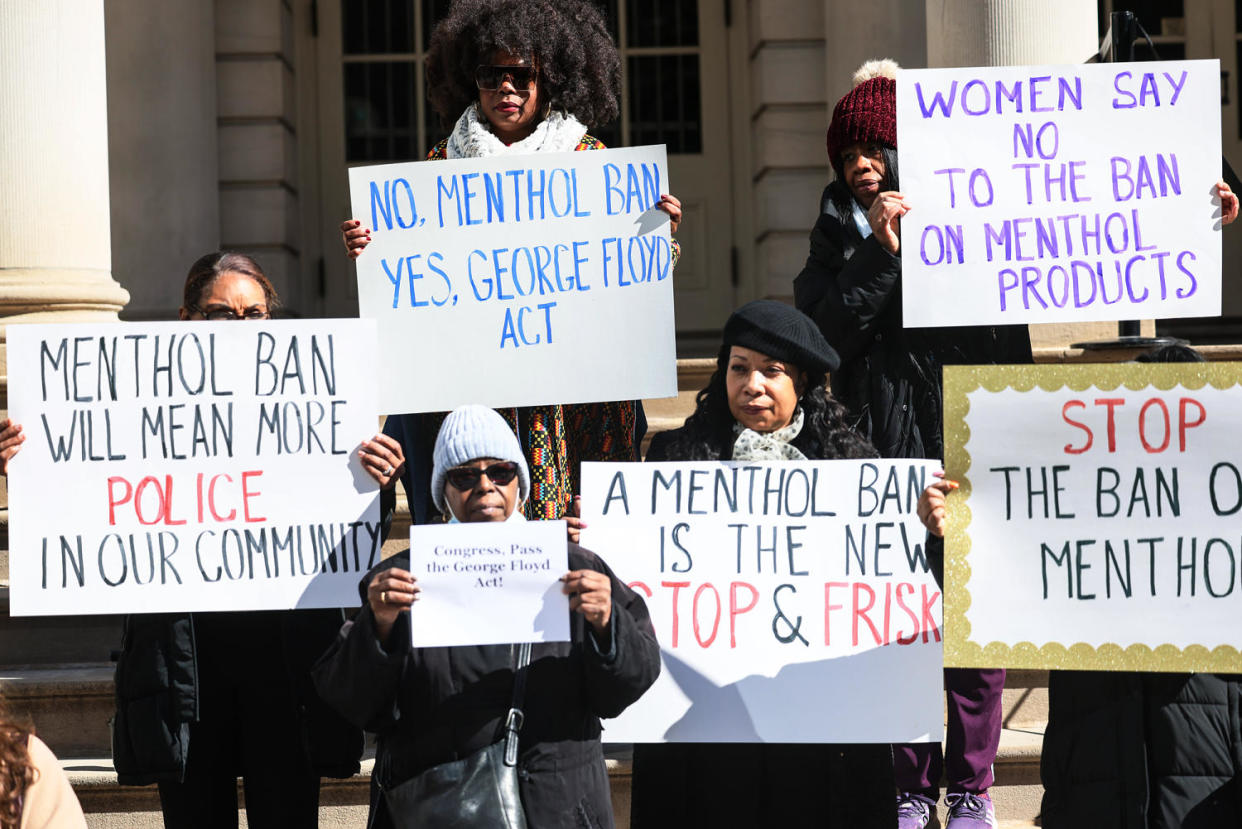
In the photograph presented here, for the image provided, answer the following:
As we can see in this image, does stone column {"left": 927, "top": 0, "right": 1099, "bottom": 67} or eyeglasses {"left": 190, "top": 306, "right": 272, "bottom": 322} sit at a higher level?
stone column {"left": 927, "top": 0, "right": 1099, "bottom": 67}

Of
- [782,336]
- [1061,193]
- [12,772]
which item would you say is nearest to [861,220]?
[1061,193]

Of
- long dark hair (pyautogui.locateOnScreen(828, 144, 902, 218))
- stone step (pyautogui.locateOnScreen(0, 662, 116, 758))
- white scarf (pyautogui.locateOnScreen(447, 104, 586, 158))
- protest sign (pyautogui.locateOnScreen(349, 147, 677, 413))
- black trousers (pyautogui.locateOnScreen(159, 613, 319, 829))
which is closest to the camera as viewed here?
black trousers (pyautogui.locateOnScreen(159, 613, 319, 829))

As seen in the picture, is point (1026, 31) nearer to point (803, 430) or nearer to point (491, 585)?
point (803, 430)

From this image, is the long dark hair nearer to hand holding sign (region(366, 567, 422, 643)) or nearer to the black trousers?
hand holding sign (region(366, 567, 422, 643))

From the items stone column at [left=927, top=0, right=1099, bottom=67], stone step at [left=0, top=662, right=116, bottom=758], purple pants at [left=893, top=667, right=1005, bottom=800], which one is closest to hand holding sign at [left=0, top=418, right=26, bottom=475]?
stone step at [left=0, top=662, right=116, bottom=758]

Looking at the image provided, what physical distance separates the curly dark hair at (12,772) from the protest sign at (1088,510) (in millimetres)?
1818

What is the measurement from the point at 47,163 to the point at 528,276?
9.44 ft

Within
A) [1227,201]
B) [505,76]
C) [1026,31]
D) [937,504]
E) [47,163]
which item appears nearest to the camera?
[937,504]

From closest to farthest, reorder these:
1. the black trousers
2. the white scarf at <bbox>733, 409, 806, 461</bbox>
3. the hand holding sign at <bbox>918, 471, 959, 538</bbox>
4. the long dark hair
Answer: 1. the hand holding sign at <bbox>918, 471, 959, 538</bbox>
2. the white scarf at <bbox>733, 409, 806, 461</bbox>
3. the black trousers
4. the long dark hair

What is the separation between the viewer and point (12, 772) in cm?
278

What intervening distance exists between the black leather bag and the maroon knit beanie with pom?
1.84 metres


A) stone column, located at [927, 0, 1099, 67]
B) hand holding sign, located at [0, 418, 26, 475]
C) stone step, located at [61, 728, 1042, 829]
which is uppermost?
stone column, located at [927, 0, 1099, 67]

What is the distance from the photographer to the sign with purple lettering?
4.09 metres

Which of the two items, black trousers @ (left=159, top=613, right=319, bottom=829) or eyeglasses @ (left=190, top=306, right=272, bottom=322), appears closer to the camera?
black trousers @ (left=159, top=613, right=319, bottom=829)
